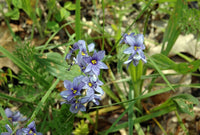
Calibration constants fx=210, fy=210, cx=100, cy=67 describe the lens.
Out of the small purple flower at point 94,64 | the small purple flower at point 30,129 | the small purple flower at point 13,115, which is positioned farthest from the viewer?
the small purple flower at point 13,115

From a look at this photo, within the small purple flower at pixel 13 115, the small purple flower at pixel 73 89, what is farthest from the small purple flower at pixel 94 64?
the small purple flower at pixel 13 115

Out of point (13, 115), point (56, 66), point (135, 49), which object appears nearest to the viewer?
point (135, 49)

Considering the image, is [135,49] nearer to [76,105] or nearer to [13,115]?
[76,105]

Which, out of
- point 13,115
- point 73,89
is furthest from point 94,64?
point 13,115

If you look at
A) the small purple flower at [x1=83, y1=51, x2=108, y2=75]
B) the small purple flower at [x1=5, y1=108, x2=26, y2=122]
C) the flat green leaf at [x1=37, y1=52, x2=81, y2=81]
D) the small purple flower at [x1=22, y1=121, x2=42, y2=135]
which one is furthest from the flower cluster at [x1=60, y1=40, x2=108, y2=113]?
the small purple flower at [x1=5, y1=108, x2=26, y2=122]

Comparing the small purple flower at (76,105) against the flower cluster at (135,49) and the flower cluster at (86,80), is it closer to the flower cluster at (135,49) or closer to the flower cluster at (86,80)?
the flower cluster at (86,80)

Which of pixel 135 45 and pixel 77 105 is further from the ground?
pixel 135 45

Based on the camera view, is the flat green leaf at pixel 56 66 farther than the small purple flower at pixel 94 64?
Yes

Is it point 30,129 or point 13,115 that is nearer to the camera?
point 30,129

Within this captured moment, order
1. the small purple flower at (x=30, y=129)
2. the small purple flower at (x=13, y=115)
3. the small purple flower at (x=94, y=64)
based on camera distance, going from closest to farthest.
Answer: the small purple flower at (x=94, y=64) → the small purple flower at (x=30, y=129) → the small purple flower at (x=13, y=115)
